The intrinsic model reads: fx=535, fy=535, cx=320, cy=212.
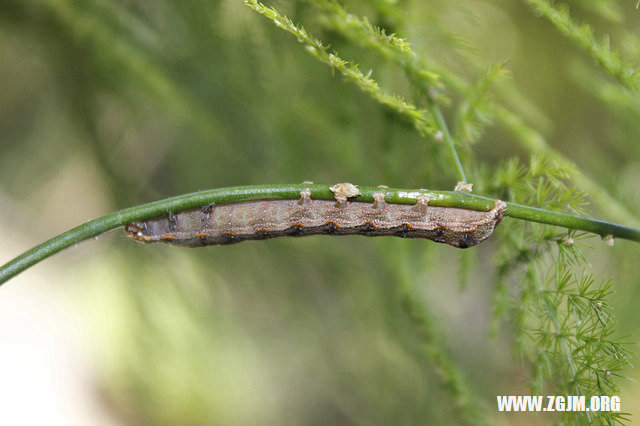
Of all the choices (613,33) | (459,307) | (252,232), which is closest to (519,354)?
(252,232)

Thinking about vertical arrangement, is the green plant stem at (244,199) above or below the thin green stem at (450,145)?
below

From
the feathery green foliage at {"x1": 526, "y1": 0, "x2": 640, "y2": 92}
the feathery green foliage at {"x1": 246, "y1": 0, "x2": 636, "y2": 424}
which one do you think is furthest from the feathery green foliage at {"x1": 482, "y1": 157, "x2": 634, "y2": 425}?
the feathery green foliage at {"x1": 526, "y1": 0, "x2": 640, "y2": 92}

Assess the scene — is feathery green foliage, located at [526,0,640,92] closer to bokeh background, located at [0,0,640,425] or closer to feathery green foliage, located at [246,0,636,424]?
feathery green foliage, located at [246,0,636,424]

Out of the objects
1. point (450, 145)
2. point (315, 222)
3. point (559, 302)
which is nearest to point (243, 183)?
point (315, 222)

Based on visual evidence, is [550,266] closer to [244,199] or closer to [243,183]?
[244,199]

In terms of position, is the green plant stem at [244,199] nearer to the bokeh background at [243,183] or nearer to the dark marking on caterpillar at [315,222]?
the dark marking on caterpillar at [315,222]

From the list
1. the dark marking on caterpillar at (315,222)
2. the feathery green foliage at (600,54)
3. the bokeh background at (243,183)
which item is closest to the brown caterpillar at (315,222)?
the dark marking on caterpillar at (315,222)

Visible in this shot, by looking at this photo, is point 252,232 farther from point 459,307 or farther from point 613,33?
point 459,307
